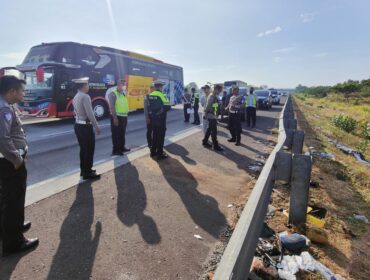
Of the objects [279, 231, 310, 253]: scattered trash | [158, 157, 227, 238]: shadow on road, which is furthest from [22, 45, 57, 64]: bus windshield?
[279, 231, 310, 253]: scattered trash

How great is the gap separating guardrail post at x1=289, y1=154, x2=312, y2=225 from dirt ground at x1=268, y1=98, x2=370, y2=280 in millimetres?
284

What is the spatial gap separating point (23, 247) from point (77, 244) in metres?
0.57

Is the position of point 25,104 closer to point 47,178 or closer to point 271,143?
point 47,178

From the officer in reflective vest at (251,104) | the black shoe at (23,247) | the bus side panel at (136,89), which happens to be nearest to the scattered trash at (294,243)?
the black shoe at (23,247)

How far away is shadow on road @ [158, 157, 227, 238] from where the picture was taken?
382 centimetres

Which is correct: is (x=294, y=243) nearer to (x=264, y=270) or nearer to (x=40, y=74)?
(x=264, y=270)

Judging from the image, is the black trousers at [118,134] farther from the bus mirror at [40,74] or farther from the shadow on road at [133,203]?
the bus mirror at [40,74]

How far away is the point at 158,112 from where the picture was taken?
270 inches

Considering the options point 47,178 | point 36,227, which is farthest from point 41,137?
point 36,227

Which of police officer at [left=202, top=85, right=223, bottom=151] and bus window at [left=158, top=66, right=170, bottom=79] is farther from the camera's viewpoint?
bus window at [left=158, top=66, right=170, bottom=79]

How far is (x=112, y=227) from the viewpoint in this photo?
3609 mm

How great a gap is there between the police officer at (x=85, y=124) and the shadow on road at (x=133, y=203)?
0.61 m

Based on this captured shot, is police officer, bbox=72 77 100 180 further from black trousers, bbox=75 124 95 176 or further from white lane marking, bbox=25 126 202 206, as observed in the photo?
white lane marking, bbox=25 126 202 206

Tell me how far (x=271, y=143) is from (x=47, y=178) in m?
7.32
